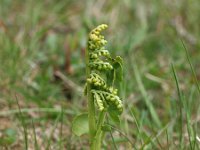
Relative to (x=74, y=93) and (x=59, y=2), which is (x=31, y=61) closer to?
(x=74, y=93)

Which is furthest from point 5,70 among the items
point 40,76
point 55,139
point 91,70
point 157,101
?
point 91,70

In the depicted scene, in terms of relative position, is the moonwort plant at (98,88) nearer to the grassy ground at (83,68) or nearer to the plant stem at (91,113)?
the plant stem at (91,113)

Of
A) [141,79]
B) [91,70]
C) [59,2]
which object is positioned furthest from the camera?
[59,2]

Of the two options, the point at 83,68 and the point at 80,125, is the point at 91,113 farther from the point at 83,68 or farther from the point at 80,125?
the point at 83,68

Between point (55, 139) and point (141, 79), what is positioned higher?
point (141, 79)

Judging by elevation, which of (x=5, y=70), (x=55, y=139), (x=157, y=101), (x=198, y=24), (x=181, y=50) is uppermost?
(x=198, y=24)

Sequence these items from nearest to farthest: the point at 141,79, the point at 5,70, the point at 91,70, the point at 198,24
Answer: the point at 91,70, the point at 5,70, the point at 141,79, the point at 198,24

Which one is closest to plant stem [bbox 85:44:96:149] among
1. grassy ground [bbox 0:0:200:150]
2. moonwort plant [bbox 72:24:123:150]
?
moonwort plant [bbox 72:24:123:150]
